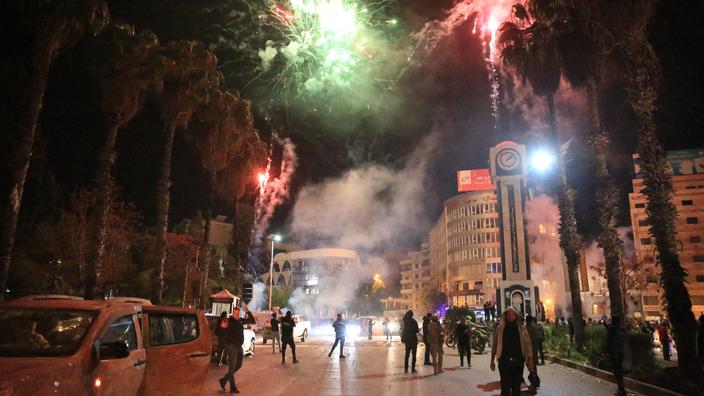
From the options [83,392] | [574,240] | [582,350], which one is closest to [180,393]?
[83,392]

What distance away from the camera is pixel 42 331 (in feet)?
17.4

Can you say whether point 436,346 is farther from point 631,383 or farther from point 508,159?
point 508,159

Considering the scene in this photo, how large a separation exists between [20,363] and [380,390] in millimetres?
7443

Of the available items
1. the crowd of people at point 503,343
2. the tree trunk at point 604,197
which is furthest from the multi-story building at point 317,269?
the crowd of people at point 503,343

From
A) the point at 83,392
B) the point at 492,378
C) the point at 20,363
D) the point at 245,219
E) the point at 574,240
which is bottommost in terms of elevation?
the point at 492,378

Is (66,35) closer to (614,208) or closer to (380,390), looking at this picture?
(380,390)

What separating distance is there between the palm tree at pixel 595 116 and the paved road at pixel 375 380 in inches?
168

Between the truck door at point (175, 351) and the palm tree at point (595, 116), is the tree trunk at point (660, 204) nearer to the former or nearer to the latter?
the palm tree at point (595, 116)

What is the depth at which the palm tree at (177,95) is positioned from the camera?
22.6 meters

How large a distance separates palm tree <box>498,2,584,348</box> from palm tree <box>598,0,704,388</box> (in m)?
8.06

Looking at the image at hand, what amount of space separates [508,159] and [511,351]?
1988 inches

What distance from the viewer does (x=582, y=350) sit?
17969 mm

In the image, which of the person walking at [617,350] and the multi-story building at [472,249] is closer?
the person walking at [617,350]

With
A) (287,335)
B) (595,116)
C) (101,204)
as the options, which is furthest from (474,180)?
(287,335)
